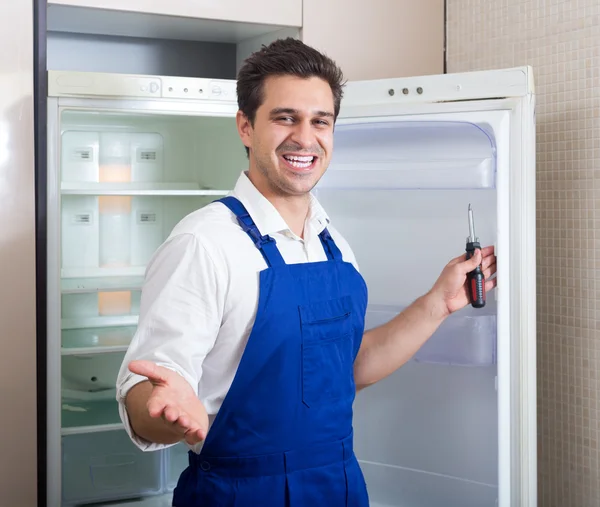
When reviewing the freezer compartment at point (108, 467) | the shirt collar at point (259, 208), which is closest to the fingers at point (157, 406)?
the shirt collar at point (259, 208)

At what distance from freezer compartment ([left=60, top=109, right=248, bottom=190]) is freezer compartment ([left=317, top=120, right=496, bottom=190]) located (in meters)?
0.57

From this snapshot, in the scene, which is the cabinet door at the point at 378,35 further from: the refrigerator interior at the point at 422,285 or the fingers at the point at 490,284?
the fingers at the point at 490,284

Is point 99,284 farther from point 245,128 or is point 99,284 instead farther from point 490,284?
point 490,284

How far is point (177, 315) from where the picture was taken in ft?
4.05

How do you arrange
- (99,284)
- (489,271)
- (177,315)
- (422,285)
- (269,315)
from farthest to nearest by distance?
(99,284) → (422,285) → (489,271) → (269,315) → (177,315)

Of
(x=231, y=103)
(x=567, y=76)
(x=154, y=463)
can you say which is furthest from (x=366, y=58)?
(x=154, y=463)

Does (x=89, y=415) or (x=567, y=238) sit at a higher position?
(x=567, y=238)

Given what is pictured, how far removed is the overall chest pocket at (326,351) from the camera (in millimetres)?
1396

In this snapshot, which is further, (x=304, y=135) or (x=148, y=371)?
(x=304, y=135)

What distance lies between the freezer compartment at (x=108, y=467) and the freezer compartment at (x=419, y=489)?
74 centimetres

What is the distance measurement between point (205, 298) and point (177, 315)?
0.20 ft

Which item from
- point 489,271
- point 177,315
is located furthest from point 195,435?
point 489,271

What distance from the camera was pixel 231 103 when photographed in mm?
2268

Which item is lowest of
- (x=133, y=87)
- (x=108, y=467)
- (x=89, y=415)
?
(x=108, y=467)
